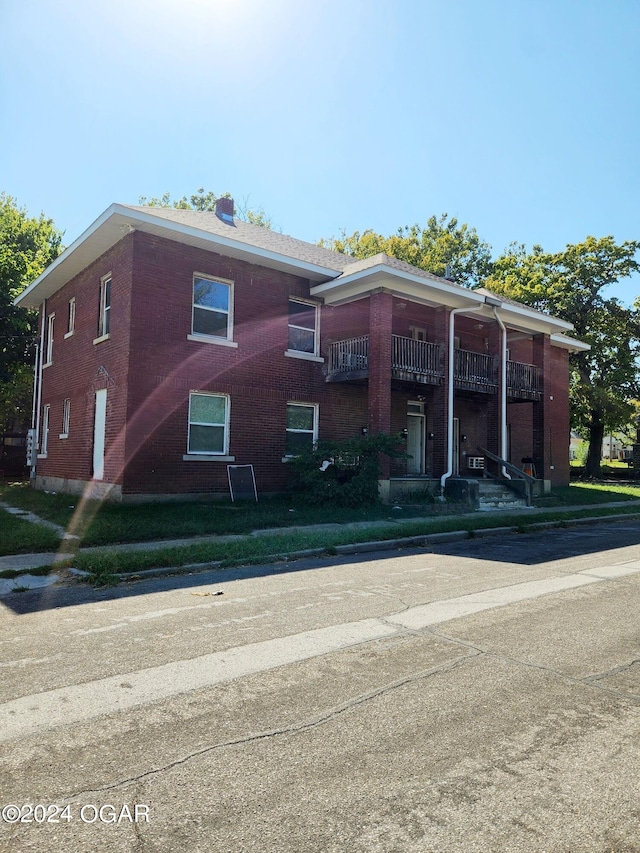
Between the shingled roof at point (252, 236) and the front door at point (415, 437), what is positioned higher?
the shingled roof at point (252, 236)

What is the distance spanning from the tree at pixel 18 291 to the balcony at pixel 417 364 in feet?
46.7

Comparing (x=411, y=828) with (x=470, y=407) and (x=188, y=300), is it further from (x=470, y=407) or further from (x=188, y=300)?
(x=470, y=407)

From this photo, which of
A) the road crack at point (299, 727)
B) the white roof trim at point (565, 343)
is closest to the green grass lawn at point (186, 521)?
the road crack at point (299, 727)

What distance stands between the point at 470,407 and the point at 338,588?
53.6 ft

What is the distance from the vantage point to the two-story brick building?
14562mm

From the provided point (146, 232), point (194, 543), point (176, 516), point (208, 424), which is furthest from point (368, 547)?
point (146, 232)

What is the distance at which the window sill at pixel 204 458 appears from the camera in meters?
15.0

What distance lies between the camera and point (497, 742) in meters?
3.23

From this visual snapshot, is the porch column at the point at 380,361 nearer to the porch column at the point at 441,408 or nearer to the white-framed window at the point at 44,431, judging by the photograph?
the porch column at the point at 441,408

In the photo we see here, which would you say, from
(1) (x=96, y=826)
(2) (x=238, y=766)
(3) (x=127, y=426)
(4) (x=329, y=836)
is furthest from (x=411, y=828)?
(3) (x=127, y=426)

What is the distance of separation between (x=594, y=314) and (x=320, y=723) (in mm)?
36319

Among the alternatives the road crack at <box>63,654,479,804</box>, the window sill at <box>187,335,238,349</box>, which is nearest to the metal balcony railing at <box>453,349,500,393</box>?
the window sill at <box>187,335,238,349</box>

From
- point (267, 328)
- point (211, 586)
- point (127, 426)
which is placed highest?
point (267, 328)

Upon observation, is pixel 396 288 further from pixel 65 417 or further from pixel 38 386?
pixel 38 386
